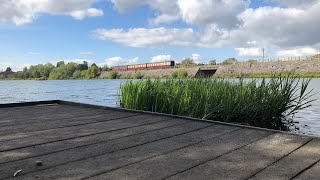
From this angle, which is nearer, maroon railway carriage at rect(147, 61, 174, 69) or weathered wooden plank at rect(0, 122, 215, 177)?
weathered wooden plank at rect(0, 122, 215, 177)

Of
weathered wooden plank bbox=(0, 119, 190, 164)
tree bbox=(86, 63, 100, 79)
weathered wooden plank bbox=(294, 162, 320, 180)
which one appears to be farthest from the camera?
tree bbox=(86, 63, 100, 79)

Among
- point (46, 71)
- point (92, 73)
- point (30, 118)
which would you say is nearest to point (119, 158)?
point (30, 118)

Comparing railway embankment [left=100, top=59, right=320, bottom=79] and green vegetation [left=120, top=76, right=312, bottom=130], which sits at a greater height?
railway embankment [left=100, top=59, right=320, bottom=79]

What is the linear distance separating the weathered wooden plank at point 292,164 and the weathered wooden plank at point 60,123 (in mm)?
2937

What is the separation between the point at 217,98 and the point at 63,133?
4863 mm

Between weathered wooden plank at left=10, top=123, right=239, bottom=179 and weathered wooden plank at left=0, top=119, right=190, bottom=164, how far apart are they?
51cm

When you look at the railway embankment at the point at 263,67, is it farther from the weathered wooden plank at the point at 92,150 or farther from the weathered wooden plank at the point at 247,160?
the weathered wooden plank at the point at 247,160

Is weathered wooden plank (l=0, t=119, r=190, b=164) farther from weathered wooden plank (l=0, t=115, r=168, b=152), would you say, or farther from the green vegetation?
the green vegetation

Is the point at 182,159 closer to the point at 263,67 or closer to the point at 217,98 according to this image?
the point at 217,98

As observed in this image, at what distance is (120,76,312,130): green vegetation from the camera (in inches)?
312

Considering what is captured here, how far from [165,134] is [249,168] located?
1493 millimetres

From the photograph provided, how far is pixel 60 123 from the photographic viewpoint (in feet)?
15.6

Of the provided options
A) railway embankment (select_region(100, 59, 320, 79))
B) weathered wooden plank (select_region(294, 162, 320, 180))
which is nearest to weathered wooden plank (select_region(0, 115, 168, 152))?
weathered wooden plank (select_region(294, 162, 320, 180))

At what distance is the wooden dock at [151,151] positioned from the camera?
2516 mm
